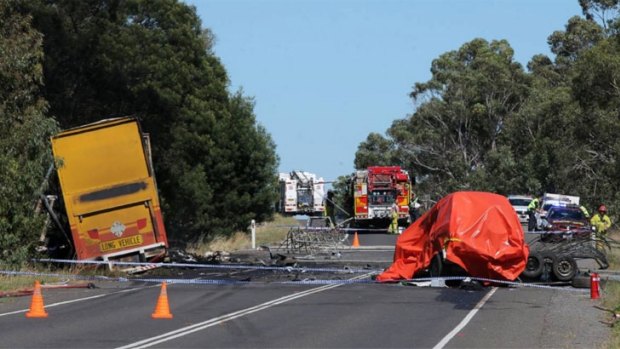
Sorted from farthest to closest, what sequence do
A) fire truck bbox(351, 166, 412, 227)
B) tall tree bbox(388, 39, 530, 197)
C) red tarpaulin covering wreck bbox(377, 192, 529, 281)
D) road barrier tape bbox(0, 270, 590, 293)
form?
1. tall tree bbox(388, 39, 530, 197)
2. fire truck bbox(351, 166, 412, 227)
3. road barrier tape bbox(0, 270, 590, 293)
4. red tarpaulin covering wreck bbox(377, 192, 529, 281)

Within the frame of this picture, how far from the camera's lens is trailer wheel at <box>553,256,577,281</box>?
77.5 feet

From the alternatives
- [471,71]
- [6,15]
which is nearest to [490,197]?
[6,15]

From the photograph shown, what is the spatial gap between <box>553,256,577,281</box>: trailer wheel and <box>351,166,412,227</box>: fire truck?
32257 mm

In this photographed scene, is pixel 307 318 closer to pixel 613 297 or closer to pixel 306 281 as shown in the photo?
pixel 613 297

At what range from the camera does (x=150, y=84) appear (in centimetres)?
4009

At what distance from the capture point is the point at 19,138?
90.8 feet

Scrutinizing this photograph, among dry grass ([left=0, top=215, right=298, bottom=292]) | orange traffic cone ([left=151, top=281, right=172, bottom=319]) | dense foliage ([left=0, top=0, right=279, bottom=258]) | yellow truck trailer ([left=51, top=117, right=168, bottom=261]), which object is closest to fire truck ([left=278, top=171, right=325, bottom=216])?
dry grass ([left=0, top=215, right=298, bottom=292])

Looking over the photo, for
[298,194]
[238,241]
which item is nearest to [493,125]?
[298,194]

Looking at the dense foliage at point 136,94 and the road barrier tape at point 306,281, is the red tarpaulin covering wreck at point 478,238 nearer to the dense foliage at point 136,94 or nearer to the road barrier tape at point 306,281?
the road barrier tape at point 306,281

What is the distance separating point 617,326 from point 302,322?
473 cm

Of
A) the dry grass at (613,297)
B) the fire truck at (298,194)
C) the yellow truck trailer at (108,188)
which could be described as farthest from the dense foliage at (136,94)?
the fire truck at (298,194)

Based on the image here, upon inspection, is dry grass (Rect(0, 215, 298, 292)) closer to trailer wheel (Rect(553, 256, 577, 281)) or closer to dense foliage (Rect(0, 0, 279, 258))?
dense foliage (Rect(0, 0, 279, 258))

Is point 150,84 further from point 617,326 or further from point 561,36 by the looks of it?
point 561,36

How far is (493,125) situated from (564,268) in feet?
184
